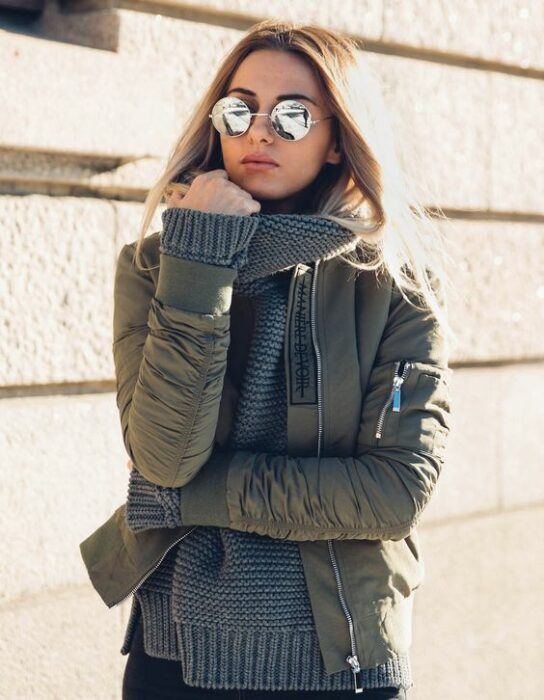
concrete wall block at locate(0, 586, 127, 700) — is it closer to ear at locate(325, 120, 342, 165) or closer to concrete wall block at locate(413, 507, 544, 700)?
concrete wall block at locate(413, 507, 544, 700)

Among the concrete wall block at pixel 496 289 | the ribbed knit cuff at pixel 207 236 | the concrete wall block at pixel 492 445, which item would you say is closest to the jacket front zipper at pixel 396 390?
the ribbed knit cuff at pixel 207 236

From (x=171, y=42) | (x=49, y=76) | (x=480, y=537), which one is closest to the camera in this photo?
(x=49, y=76)

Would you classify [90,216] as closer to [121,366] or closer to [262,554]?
[121,366]

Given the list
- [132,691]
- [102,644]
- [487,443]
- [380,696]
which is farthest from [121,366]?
[487,443]

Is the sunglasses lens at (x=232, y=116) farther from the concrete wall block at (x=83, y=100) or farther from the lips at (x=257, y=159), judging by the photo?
the concrete wall block at (x=83, y=100)

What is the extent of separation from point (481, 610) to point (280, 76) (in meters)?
2.94

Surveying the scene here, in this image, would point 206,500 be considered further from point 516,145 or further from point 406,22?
point 516,145

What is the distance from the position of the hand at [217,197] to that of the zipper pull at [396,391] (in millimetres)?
438

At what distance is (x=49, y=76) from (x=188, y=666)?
70.7 inches

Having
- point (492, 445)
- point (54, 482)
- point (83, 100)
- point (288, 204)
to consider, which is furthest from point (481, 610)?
point (288, 204)

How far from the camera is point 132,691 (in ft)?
8.41

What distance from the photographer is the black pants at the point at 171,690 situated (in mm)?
2430

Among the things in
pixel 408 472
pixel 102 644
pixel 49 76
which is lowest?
pixel 102 644

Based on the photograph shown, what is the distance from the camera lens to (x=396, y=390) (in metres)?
2.42
